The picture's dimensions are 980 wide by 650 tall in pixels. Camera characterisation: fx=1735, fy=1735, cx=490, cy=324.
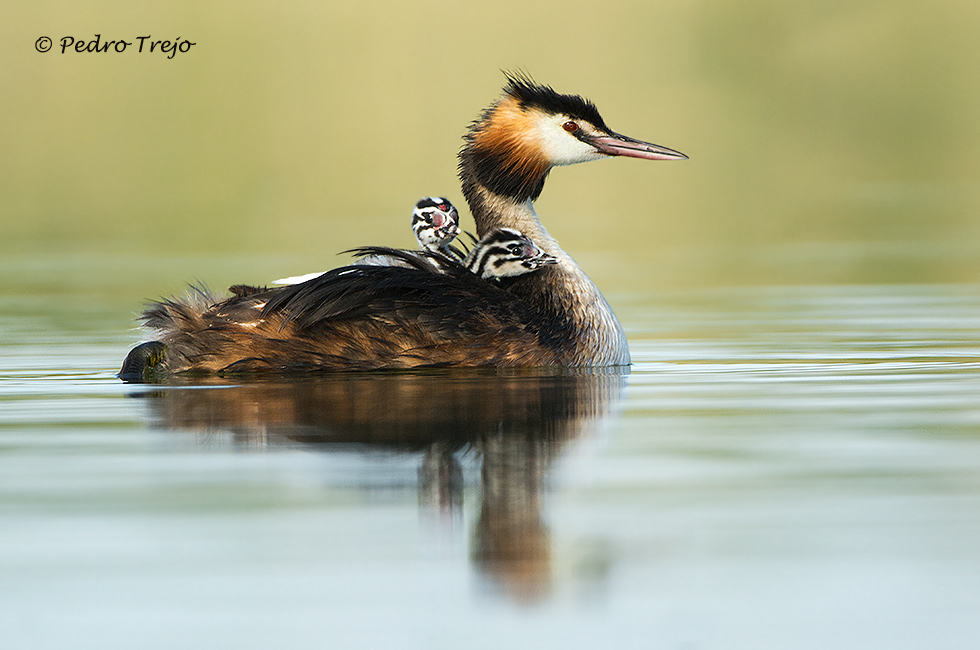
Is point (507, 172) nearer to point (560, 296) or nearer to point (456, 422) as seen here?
point (560, 296)

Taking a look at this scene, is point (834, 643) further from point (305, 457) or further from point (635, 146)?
point (635, 146)

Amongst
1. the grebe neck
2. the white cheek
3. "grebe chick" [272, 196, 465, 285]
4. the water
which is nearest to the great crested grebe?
the grebe neck

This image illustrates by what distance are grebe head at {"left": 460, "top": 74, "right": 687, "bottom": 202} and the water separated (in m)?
1.92

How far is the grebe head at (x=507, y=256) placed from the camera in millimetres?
10031

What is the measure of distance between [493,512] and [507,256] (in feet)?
15.7

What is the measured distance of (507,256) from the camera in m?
10.0

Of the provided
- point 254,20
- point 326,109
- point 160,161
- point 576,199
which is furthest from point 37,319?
point 254,20

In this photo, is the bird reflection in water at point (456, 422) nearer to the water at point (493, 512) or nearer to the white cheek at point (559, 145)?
the water at point (493, 512)

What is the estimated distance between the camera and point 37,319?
Answer: 13.8 meters

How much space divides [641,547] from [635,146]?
6.29m

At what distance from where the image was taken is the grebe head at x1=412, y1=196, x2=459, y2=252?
1098 cm
